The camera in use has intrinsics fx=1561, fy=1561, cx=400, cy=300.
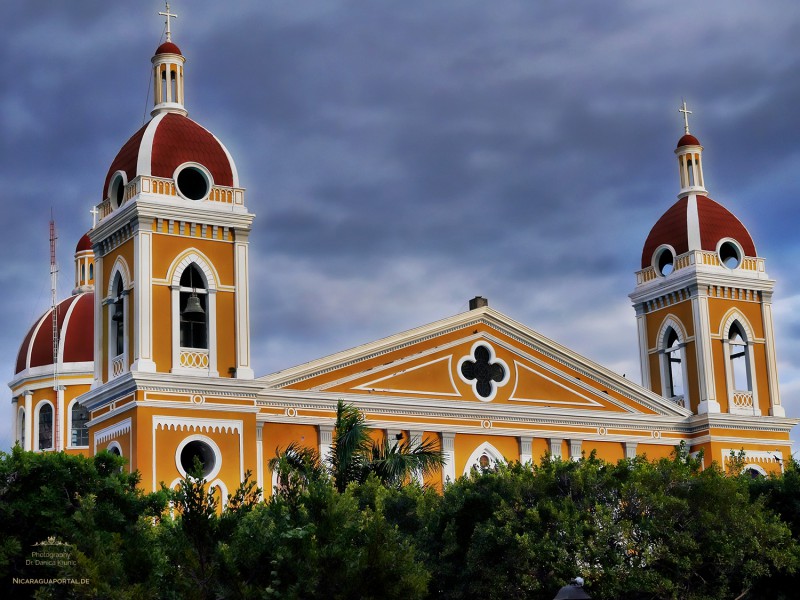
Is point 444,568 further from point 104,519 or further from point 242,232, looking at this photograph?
point 242,232

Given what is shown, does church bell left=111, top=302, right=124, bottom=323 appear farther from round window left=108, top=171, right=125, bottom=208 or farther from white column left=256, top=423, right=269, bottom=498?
white column left=256, top=423, right=269, bottom=498

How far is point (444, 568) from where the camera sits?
32.7 meters

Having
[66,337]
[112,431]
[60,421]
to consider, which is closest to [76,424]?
[60,421]

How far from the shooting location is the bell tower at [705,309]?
50844mm

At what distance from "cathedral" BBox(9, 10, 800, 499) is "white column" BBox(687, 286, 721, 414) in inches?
2.0

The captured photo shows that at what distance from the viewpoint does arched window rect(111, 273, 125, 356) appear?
141ft

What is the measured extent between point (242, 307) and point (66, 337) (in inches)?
949

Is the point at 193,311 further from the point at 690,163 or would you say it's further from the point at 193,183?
the point at 690,163

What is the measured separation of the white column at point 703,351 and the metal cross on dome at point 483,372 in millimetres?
7737

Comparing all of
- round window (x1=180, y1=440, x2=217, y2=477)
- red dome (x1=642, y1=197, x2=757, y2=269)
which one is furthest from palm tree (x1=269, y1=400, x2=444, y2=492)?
red dome (x1=642, y1=197, x2=757, y2=269)

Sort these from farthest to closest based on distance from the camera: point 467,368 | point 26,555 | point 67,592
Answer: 1. point 467,368
2. point 26,555
3. point 67,592

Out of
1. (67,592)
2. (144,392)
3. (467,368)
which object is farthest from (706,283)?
(67,592)

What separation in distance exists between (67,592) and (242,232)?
61.6ft

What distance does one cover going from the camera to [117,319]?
1703 inches
